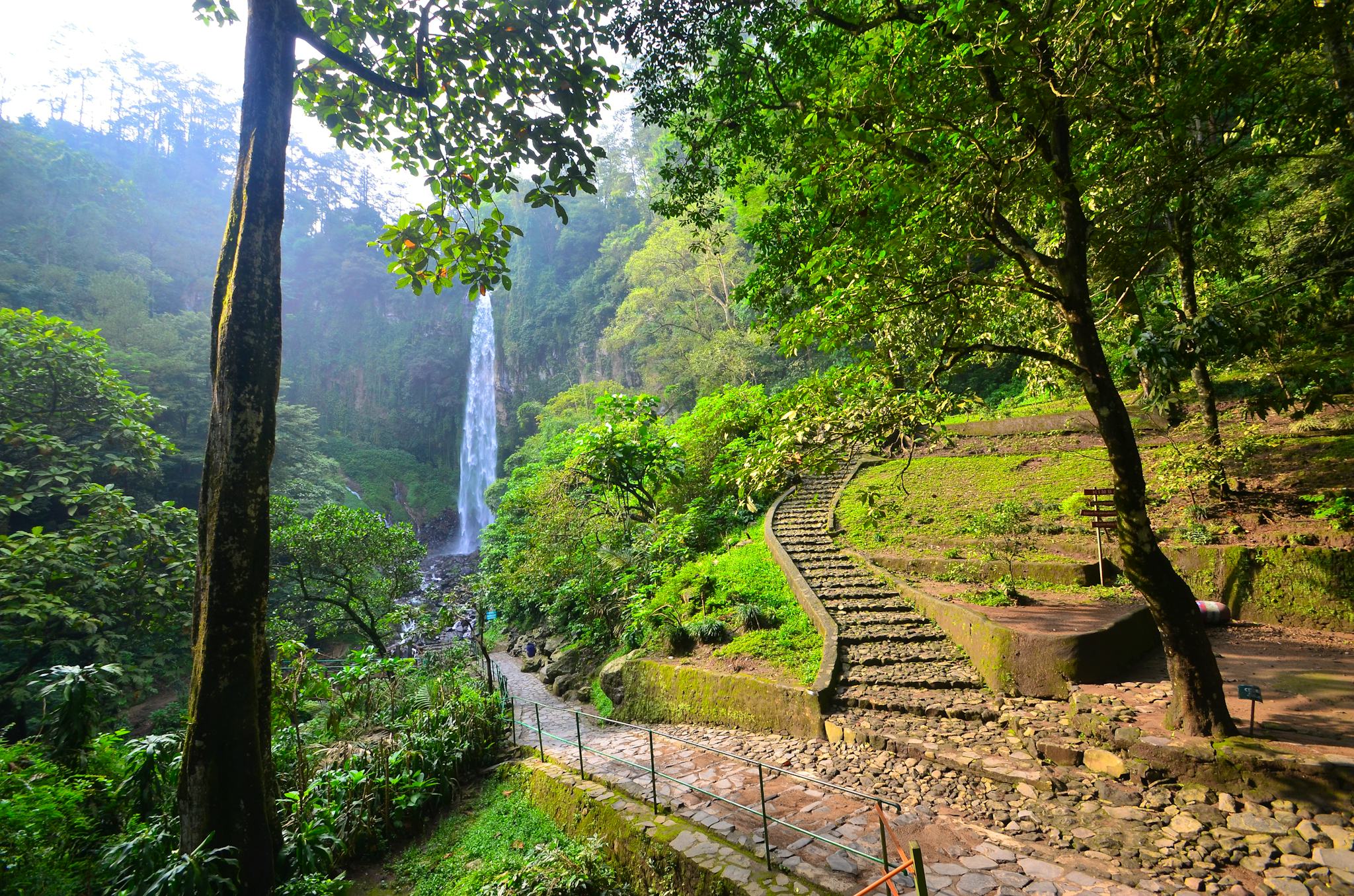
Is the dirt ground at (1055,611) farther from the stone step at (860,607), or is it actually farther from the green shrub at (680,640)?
the green shrub at (680,640)

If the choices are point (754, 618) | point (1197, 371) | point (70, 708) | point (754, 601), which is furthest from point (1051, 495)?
point (70, 708)

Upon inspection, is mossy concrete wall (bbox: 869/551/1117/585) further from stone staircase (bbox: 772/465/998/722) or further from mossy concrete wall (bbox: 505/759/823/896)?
mossy concrete wall (bbox: 505/759/823/896)

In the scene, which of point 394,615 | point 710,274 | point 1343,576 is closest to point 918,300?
point 1343,576

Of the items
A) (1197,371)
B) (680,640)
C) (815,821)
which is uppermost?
(1197,371)

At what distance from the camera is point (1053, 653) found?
499cm

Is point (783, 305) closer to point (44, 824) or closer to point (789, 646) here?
point (789, 646)

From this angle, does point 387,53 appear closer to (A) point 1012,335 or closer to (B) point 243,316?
(B) point 243,316

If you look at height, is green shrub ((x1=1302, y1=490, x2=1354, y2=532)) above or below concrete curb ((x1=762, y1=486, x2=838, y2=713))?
above

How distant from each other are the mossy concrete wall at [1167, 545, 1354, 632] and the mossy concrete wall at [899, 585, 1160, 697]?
135cm

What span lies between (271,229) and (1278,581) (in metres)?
10.00

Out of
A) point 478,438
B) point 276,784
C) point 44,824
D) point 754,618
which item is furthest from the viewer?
point 478,438

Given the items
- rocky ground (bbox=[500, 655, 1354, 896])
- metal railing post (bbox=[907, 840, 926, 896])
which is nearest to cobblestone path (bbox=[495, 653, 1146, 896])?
rocky ground (bbox=[500, 655, 1354, 896])

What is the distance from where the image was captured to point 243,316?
11.3 ft

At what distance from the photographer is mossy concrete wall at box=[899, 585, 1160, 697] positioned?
4941mm
